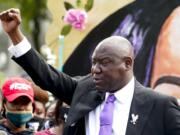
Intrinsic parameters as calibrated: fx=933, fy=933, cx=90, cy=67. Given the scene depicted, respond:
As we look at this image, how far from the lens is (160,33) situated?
8.63 metres

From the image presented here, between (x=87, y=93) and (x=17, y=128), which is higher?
(x=87, y=93)

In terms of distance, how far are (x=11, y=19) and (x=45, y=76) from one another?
0.43 metres

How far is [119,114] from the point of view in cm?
580

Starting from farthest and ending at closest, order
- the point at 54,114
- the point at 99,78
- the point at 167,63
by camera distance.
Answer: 1. the point at 167,63
2. the point at 54,114
3. the point at 99,78

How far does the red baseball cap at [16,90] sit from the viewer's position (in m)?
6.87

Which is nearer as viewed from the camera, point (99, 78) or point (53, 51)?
point (99, 78)

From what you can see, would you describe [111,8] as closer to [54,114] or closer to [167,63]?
[167,63]

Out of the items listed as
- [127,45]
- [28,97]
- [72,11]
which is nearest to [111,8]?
[72,11]

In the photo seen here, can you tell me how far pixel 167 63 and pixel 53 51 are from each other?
1208mm

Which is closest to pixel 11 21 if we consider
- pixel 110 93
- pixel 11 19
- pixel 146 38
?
pixel 11 19

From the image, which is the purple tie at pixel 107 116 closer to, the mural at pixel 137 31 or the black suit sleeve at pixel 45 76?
the black suit sleeve at pixel 45 76

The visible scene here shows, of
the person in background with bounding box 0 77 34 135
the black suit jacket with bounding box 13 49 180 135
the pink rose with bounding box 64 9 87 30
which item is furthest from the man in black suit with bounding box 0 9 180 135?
the pink rose with bounding box 64 9 87 30

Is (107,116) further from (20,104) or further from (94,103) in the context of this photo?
(20,104)

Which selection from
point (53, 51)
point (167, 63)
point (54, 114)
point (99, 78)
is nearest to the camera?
point (99, 78)
